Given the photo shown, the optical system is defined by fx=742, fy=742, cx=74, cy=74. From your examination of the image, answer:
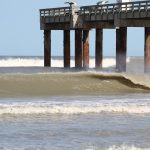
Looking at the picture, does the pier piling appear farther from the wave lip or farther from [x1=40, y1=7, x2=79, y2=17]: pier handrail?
the wave lip

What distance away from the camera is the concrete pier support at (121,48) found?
3516 cm

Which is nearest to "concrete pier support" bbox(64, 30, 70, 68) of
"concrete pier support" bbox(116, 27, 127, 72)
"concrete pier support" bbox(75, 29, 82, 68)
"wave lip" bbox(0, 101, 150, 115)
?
"concrete pier support" bbox(75, 29, 82, 68)

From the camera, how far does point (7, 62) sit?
91.2m

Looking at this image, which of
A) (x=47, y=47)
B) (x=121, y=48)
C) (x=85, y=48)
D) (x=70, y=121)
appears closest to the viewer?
(x=70, y=121)

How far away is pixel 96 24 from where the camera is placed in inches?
1538

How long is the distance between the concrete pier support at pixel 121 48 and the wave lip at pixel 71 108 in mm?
14016

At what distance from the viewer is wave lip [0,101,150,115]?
1913cm

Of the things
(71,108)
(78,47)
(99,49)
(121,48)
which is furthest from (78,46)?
(71,108)

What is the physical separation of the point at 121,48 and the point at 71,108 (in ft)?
52.1

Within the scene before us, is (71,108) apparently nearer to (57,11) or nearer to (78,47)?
(78,47)

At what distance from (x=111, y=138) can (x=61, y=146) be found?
4.90 feet

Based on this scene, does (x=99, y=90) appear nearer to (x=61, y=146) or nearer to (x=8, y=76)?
(x=8, y=76)

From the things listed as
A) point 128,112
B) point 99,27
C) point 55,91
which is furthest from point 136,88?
point 128,112

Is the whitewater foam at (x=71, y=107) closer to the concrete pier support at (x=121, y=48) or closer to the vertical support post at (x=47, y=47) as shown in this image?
the concrete pier support at (x=121, y=48)
